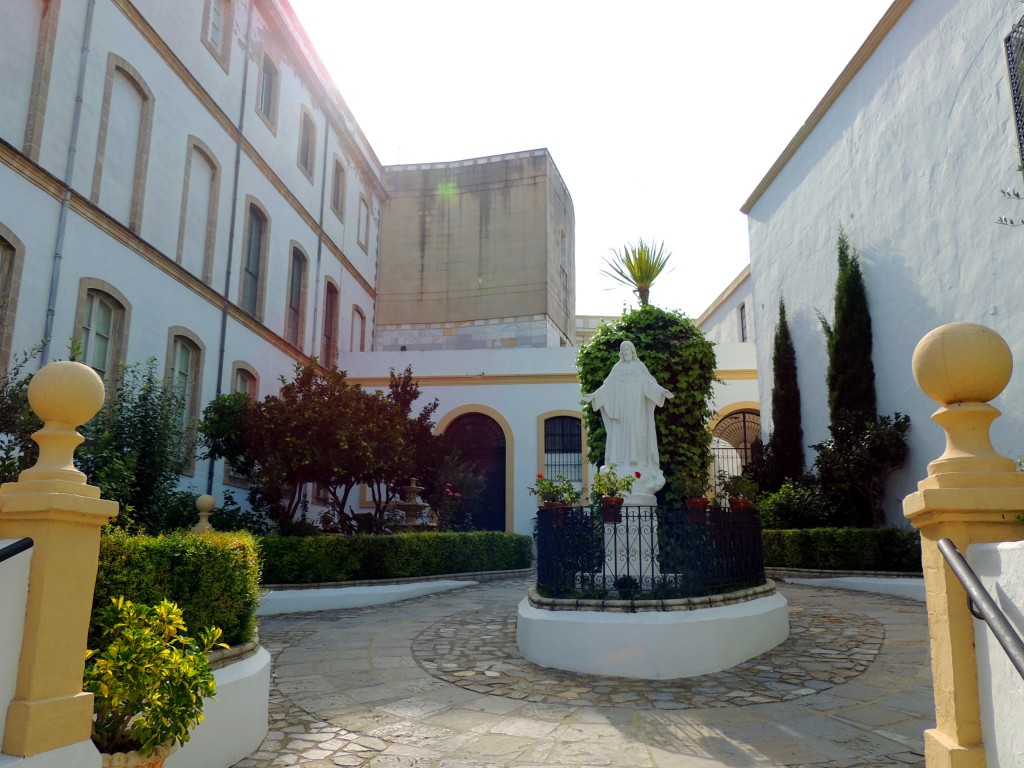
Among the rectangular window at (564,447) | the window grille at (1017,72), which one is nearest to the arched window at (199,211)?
the rectangular window at (564,447)

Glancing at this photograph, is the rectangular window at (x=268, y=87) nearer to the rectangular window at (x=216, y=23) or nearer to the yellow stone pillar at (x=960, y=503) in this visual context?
the rectangular window at (x=216, y=23)

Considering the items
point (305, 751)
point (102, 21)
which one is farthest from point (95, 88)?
point (305, 751)

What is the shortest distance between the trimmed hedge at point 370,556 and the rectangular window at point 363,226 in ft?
40.5

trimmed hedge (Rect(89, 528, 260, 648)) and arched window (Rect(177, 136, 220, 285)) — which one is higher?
arched window (Rect(177, 136, 220, 285))

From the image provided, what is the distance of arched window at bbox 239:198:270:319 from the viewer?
16688 mm

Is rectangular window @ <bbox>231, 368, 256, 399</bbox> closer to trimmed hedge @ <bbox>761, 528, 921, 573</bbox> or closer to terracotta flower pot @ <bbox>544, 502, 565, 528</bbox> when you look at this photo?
terracotta flower pot @ <bbox>544, 502, 565, 528</bbox>

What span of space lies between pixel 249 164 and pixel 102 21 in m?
4.88

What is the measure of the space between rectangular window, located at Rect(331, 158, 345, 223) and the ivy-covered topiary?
12.2 m

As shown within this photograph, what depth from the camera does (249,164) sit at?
16.4 meters

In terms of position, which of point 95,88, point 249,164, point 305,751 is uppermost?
point 249,164

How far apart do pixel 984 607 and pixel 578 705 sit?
3.81m

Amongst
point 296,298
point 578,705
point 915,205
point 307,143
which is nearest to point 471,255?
point 307,143

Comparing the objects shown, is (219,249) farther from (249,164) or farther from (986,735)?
(986,735)

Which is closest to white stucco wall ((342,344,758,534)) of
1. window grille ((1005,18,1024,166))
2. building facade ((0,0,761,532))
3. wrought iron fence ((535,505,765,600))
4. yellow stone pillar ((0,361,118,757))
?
building facade ((0,0,761,532))
